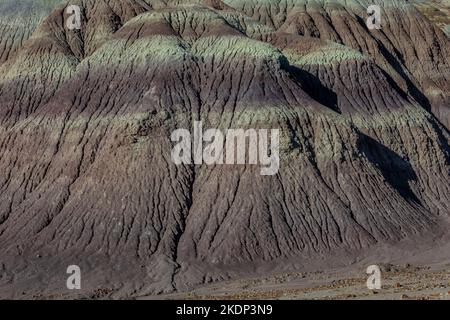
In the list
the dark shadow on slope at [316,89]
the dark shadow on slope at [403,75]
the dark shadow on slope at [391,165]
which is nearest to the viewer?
the dark shadow on slope at [391,165]

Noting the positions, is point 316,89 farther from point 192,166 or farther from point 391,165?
point 192,166

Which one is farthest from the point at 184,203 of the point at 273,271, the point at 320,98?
the point at 320,98

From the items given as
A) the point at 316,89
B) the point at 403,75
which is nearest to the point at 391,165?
the point at 316,89

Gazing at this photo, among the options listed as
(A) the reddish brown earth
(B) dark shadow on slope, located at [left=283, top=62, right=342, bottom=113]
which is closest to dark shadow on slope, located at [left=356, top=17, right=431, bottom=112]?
(A) the reddish brown earth

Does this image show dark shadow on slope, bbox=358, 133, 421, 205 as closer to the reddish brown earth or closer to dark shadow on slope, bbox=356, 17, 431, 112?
the reddish brown earth

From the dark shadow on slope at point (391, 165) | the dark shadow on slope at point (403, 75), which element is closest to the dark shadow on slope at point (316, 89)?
the dark shadow on slope at point (391, 165)

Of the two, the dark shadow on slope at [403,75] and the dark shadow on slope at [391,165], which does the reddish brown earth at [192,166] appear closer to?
the dark shadow on slope at [391,165]
